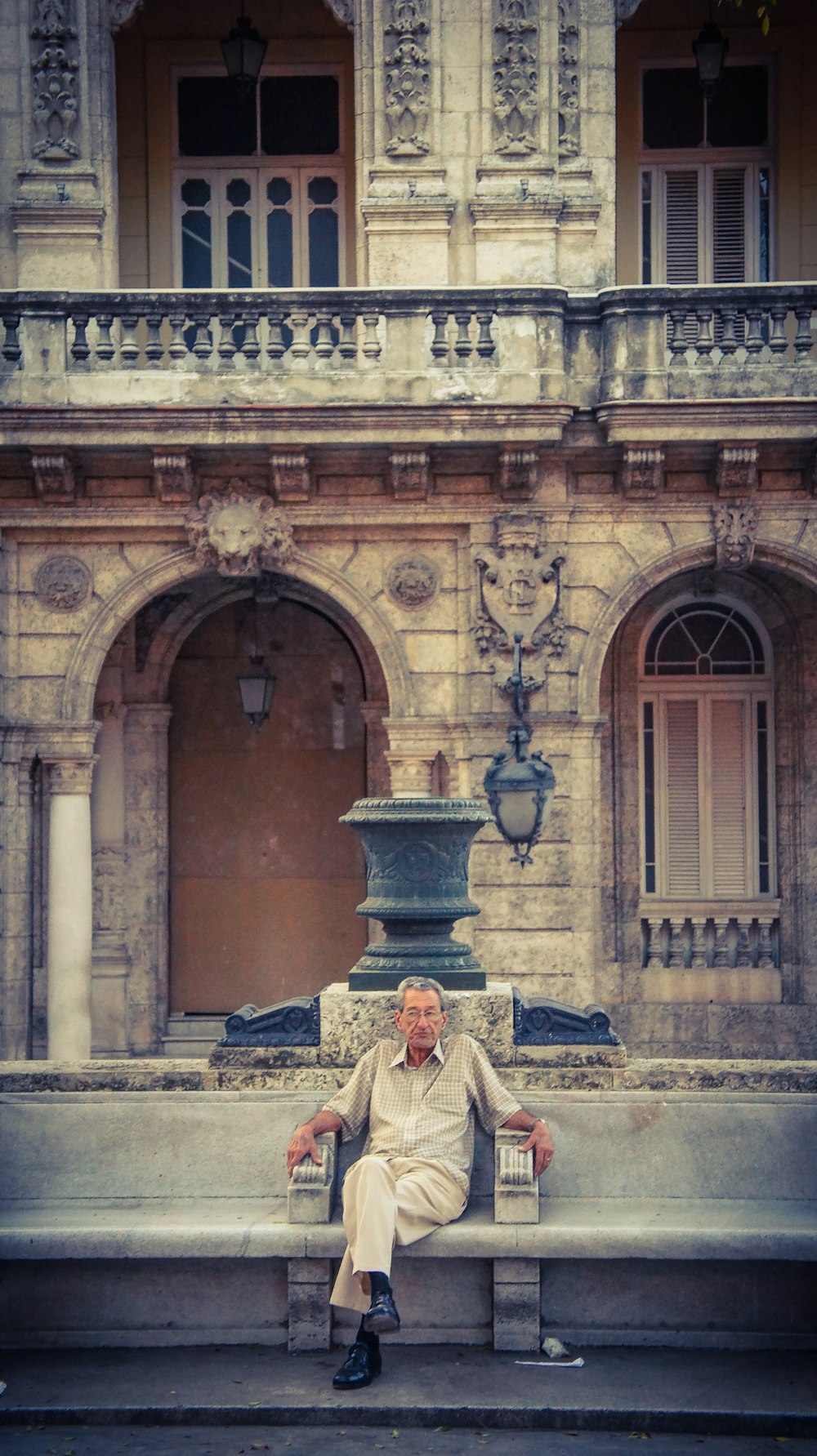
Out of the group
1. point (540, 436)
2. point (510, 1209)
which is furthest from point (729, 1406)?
point (540, 436)

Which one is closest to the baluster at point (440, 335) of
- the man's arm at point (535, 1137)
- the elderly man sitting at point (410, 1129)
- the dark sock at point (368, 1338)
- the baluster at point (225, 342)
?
the baluster at point (225, 342)

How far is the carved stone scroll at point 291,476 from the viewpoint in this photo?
47.1 ft

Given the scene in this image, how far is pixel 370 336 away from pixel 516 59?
2.76 meters

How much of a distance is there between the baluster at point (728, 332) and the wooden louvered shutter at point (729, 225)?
2.92 m

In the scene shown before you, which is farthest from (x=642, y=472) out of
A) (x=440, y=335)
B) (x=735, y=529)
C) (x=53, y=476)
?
(x=53, y=476)

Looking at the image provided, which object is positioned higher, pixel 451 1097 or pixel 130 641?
pixel 130 641

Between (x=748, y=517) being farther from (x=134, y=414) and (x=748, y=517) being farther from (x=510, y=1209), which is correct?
(x=510, y=1209)

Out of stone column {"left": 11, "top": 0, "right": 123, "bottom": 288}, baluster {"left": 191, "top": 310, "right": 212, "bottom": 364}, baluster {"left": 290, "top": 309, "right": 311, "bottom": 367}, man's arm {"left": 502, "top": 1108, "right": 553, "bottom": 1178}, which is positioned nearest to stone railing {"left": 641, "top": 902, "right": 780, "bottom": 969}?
baluster {"left": 290, "top": 309, "right": 311, "bottom": 367}

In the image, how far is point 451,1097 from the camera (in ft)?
24.5

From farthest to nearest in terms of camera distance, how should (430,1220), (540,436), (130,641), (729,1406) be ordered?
(130,641) < (540,436) < (430,1220) < (729,1406)

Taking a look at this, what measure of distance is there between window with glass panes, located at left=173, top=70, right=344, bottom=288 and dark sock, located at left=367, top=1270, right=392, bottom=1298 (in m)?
12.0

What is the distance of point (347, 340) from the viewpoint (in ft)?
47.4

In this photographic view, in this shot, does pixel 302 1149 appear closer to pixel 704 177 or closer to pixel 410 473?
pixel 410 473

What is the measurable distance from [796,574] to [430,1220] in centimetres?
872
